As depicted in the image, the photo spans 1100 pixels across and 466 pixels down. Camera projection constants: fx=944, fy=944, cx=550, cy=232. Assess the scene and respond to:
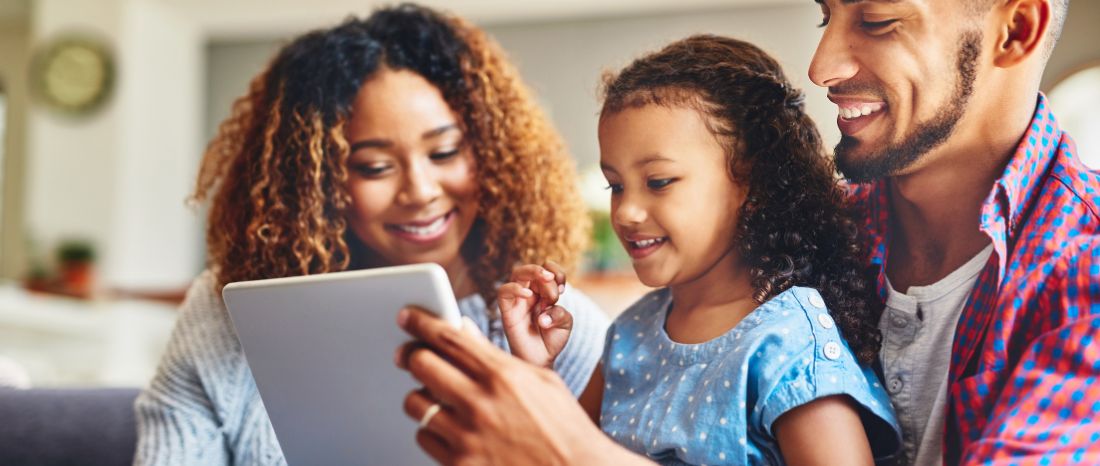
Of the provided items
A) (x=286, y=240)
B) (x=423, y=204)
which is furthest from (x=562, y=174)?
(x=286, y=240)

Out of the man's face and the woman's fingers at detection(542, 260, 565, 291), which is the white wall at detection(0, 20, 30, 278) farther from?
the man's face

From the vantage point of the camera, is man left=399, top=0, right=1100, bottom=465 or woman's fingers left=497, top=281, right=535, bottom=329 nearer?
man left=399, top=0, right=1100, bottom=465

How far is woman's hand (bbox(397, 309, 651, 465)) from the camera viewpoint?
1.90ft

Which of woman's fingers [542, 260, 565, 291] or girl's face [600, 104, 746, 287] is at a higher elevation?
girl's face [600, 104, 746, 287]

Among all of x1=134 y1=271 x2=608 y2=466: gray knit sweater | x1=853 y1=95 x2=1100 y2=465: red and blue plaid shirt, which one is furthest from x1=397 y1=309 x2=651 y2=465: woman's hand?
x1=134 y1=271 x2=608 y2=466: gray knit sweater

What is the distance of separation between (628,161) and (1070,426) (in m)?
0.31

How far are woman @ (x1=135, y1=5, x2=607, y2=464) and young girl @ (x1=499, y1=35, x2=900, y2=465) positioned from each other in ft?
0.63

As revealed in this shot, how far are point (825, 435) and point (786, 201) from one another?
0.50 ft

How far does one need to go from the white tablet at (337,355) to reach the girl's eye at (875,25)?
31 centimetres

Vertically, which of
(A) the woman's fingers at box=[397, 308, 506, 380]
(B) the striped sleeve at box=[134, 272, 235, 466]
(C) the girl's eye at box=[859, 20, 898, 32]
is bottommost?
(B) the striped sleeve at box=[134, 272, 235, 466]

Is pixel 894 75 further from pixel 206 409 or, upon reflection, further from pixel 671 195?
pixel 206 409

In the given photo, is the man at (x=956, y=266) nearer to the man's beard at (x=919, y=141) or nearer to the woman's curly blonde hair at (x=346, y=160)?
the man's beard at (x=919, y=141)

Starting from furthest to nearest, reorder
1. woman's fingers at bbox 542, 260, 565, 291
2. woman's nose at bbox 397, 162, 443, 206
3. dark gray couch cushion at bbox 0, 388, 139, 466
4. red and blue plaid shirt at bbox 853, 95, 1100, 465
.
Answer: dark gray couch cushion at bbox 0, 388, 139, 466
woman's nose at bbox 397, 162, 443, 206
woman's fingers at bbox 542, 260, 565, 291
red and blue plaid shirt at bbox 853, 95, 1100, 465

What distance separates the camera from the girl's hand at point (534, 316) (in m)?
0.71
